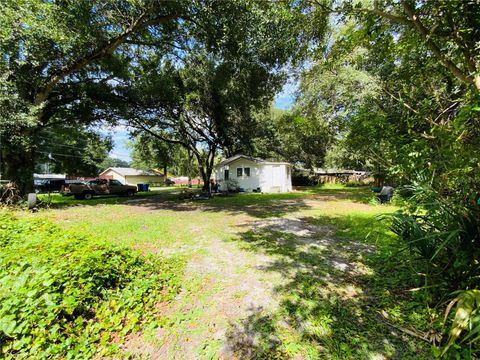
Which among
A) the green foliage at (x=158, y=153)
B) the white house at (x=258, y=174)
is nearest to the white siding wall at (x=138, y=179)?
the green foliage at (x=158, y=153)

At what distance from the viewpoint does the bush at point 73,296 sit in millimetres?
2221

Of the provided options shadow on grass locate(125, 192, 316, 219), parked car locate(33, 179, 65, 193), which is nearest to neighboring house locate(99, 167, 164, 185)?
parked car locate(33, 179, 65, 193)

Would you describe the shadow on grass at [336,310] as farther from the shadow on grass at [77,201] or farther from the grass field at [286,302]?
the shadow on grass at [77,201]

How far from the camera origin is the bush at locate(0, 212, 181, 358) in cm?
222

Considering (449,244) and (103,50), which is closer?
(449,244)

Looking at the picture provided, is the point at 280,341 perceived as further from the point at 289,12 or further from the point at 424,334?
the point at 289,12

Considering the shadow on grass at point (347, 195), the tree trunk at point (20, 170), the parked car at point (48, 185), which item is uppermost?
the tree trunk at point (20, 170)

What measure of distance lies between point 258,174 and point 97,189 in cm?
1291

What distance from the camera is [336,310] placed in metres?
2.85

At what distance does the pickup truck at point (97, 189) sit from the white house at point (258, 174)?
8628 mm

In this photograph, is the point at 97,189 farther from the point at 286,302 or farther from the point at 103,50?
the point at 286,302

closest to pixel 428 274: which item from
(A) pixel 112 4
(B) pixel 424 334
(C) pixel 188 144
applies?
(B) pixel 424 334

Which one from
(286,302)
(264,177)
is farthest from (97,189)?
(286,302)

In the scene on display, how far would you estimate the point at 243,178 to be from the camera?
21.1 metres
